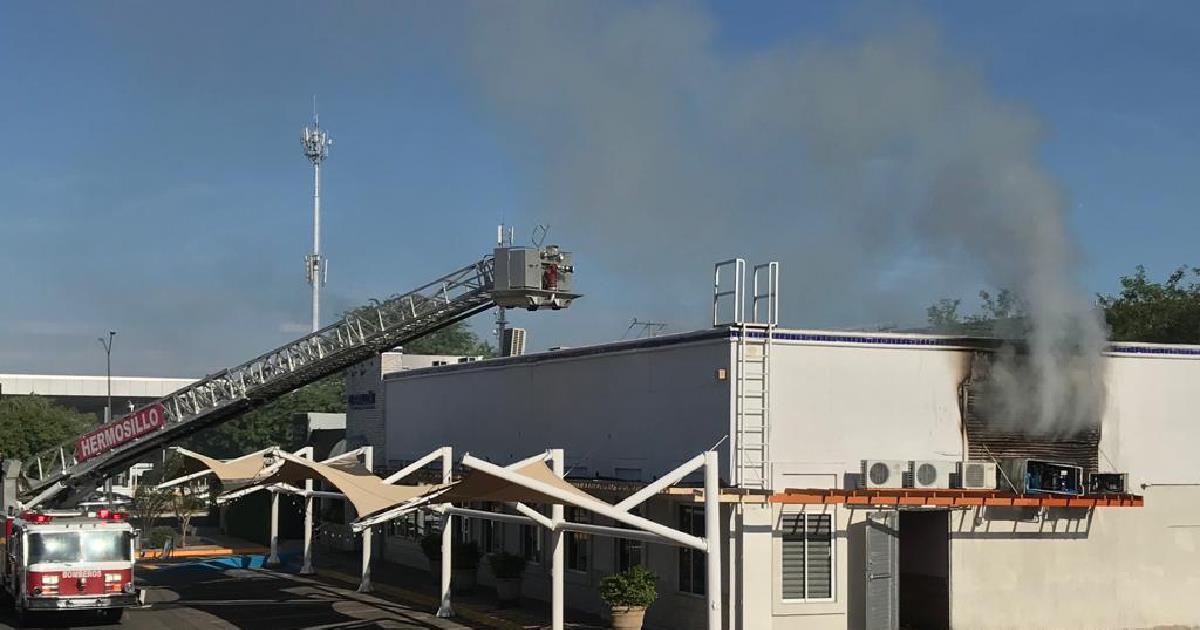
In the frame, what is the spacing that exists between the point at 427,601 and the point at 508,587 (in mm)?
2047

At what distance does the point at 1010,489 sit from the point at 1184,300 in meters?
34.9

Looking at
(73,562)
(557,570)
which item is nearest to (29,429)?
(73,562)

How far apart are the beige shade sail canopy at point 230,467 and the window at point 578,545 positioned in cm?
910

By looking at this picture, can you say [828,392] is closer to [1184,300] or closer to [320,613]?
[320,613]

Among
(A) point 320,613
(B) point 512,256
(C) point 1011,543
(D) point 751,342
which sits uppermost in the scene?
(B) point 512,256

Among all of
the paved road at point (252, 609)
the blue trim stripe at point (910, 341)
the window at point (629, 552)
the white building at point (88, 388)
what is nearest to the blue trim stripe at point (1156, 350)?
the blue trim stripe at point (910, 341)

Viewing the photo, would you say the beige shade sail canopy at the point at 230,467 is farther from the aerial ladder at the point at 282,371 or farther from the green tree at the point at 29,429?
the green tree at the point at 29,429

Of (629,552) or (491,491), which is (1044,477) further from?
(491,491)

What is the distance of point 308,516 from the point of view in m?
38.4

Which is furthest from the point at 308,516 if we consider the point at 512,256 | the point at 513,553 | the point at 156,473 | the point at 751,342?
the point at 156,473

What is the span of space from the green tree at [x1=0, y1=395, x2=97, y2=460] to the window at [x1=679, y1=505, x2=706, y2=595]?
5014 cm

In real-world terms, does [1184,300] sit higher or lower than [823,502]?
higher

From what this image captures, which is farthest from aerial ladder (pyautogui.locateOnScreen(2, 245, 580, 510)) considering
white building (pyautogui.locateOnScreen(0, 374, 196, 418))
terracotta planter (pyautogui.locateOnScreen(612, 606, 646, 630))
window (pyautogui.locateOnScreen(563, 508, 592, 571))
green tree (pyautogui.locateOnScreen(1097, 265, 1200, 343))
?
white building (pyautogui.locateOnScreen(0, 374, 196, 418))

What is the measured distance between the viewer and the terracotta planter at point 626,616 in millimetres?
24547
